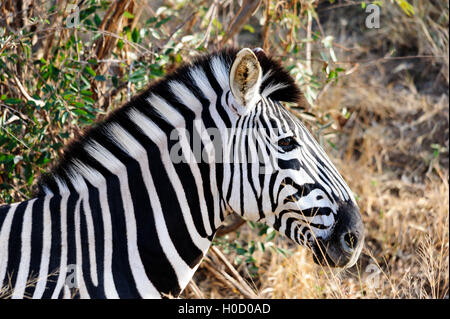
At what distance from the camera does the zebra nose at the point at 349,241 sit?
9.57ft

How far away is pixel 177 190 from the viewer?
3031 mm

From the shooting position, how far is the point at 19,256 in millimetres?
2859

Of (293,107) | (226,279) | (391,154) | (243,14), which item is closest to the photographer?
(293,107)

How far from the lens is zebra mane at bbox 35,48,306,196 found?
309 centimetres

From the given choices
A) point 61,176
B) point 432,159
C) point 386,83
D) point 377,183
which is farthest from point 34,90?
point 386,83

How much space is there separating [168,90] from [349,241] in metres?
1.21

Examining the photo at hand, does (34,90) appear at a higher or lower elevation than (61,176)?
higher

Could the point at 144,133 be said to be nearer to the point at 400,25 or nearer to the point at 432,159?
the point at 432,159

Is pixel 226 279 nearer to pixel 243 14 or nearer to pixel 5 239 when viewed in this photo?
pixel 243 14

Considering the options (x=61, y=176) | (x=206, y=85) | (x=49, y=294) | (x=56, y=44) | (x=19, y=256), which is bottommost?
(x=49, y=294)

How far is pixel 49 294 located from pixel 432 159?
5427mm

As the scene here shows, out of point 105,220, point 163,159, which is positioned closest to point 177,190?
point 163,159

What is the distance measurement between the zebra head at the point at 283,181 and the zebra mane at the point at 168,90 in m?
0.18

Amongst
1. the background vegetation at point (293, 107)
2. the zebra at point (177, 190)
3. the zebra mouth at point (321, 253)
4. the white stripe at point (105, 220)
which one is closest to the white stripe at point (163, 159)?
the zebra at point (177, 190)
